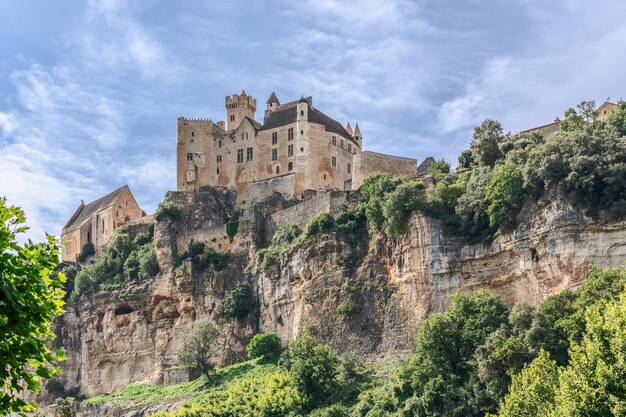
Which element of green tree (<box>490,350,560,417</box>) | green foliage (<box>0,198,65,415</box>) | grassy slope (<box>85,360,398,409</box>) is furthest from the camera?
grassy slope (<box>85,360,398,409</box>)

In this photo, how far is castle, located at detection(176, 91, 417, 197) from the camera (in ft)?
264

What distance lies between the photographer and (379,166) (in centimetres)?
7481

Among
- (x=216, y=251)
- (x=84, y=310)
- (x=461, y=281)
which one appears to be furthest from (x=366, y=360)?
(x=84, y=310)

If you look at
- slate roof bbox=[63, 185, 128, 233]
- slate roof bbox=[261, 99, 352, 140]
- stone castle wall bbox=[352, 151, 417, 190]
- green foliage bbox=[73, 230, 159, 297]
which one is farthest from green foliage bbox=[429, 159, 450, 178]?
slate roof bbox=[63, 185, 128, 233]

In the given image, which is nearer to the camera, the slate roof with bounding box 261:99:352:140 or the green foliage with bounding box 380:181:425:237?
the green foliage with bounding box 380:181:425:237

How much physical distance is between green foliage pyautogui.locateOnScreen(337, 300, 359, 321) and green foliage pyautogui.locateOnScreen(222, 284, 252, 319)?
10.5 metres

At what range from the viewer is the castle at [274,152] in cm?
8044

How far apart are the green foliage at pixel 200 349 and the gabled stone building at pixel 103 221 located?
23.7 m

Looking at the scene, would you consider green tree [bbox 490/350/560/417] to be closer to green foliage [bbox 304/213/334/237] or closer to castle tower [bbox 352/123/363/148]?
green foliage [bbox 304/213/334/237]

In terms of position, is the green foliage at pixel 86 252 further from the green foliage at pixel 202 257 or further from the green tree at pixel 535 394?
the green tree at pixel 535 394

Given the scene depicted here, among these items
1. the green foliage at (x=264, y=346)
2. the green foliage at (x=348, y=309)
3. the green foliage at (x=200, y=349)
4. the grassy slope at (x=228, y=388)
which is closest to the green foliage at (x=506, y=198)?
the grassy slope at (x=228, y=388)

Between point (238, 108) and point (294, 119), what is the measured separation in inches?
342

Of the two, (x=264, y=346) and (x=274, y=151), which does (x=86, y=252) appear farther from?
(x=264, y=346)

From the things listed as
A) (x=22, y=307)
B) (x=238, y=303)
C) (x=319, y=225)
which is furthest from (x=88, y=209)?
(x=22, y=307)
